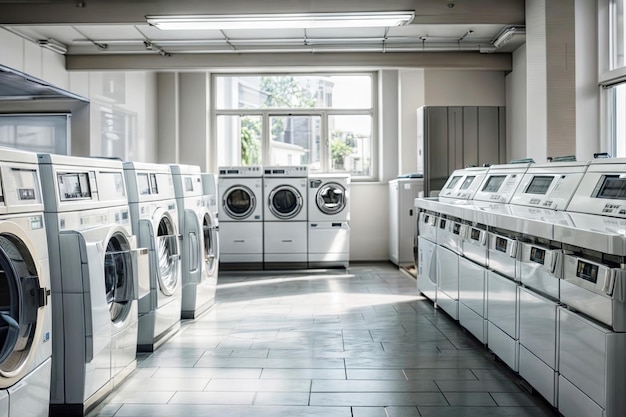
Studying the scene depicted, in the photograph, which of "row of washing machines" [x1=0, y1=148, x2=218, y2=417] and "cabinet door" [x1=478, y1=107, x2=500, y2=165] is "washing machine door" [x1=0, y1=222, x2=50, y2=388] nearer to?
"row of washing machines" [x1=0, y1=148, x2=218, y2=417]

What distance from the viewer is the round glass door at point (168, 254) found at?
4.71 metres

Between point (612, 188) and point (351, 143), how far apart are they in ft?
22.6

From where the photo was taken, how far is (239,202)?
888cm

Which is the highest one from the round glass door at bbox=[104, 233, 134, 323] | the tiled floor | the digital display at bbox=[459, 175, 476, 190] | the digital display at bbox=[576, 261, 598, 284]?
the digital display at bbox=[459, 175, 476, 190]

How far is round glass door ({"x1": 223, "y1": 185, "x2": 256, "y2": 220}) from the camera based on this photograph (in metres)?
8.79

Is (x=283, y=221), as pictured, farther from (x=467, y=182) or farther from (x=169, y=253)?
(x=169, y=253)

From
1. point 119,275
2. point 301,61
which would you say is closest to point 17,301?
point 119,275

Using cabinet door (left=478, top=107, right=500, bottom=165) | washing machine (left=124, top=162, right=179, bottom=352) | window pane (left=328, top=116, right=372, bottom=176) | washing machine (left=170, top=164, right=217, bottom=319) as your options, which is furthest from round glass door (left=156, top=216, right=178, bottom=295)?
window pane (left=328, top=116, right=372, bottom=176)

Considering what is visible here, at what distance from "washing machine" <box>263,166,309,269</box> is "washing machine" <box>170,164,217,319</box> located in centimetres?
285

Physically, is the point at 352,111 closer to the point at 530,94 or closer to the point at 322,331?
the point at 530,94

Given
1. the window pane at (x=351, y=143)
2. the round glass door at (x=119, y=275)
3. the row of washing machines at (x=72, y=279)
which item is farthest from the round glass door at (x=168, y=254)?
the window pane at (x=351, y=143)

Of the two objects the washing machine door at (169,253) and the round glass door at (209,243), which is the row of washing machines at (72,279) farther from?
the round glass door at (209,243)

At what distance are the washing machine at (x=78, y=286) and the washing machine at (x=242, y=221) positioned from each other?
5.30 metres

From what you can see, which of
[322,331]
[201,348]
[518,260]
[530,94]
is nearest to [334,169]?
[530,94]
